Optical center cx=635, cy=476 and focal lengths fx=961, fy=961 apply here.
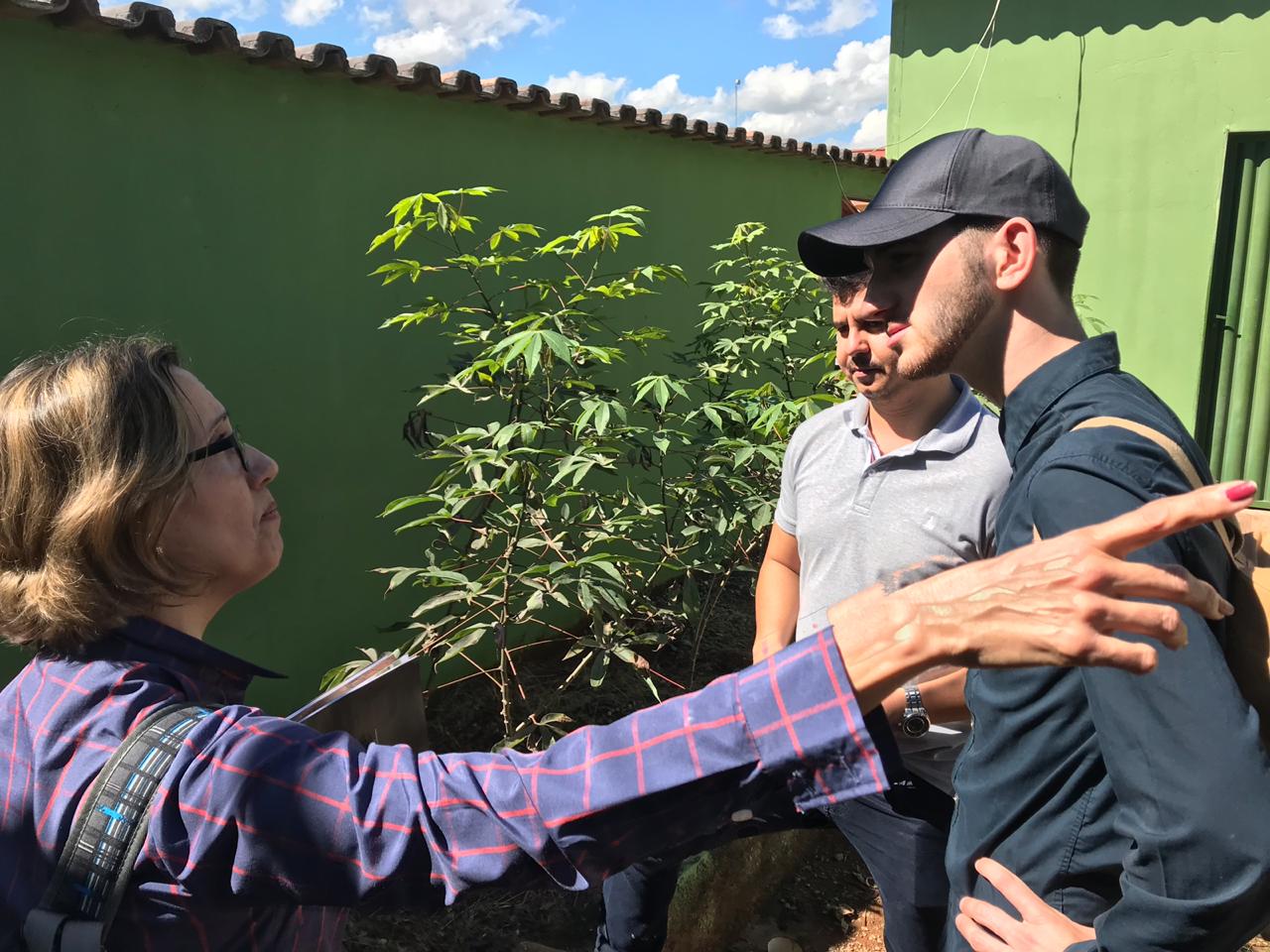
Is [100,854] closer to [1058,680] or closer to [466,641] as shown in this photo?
[1058,680]

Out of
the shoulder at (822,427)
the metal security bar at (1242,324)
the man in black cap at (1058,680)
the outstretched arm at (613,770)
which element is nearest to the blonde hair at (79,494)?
the outstretched arm at (613,770)

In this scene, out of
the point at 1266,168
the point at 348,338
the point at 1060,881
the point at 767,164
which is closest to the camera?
the point at 1060,881

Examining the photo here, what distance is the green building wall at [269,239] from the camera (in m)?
3.08

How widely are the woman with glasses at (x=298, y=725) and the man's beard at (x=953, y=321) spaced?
75cm

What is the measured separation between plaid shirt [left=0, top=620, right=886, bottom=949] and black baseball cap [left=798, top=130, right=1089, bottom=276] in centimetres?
91

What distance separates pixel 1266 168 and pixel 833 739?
5.66 m

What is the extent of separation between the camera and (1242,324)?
5305 millimetres

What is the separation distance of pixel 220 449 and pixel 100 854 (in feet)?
1.81

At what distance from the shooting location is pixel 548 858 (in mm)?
940

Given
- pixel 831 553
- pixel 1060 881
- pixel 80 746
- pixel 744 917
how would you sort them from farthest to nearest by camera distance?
1. pixel 744 917
2. pixel 831 553
3. pixel 1060 881
4. pixel 80 746

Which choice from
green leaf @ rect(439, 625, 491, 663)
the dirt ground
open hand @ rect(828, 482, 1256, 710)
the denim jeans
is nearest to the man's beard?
open hand @ rect(828, 482, 1256, 710)

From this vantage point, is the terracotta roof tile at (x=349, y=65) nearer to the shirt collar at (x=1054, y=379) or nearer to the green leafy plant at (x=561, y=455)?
the green leafy plant at (x=561, y=455)

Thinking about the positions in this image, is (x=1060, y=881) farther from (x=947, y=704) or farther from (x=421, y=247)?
(x=421, y=247)

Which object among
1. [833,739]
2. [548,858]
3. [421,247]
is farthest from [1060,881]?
[421,247]
